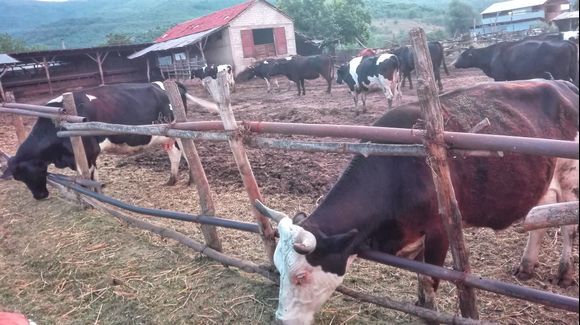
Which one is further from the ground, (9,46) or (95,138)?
(9,46)

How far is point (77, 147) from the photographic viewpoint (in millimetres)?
5965

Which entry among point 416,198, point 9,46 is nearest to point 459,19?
point 9,46

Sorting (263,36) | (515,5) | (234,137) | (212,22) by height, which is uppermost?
(212,22)

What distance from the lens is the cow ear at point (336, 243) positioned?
2637 millimetres

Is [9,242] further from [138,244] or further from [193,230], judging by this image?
[193,230]

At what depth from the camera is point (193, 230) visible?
17.8 ft

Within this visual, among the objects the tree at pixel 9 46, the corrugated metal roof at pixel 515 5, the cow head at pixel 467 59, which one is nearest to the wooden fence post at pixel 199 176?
the cow head at pixel 467 59

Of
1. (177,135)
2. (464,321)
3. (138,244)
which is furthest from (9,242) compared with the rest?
(464,321)

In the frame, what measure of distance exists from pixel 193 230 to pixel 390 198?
3103mm

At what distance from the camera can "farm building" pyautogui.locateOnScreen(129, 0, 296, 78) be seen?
28942 mm

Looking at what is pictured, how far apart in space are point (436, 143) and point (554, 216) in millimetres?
987

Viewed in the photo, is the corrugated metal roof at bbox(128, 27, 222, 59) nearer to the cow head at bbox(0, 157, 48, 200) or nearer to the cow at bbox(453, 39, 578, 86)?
the cow at bbox(453, 39, 578, 86)

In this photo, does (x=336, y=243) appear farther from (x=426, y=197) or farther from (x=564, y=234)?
(x=564, y=234)

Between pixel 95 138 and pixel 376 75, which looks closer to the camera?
Answer: pixel 95 138
